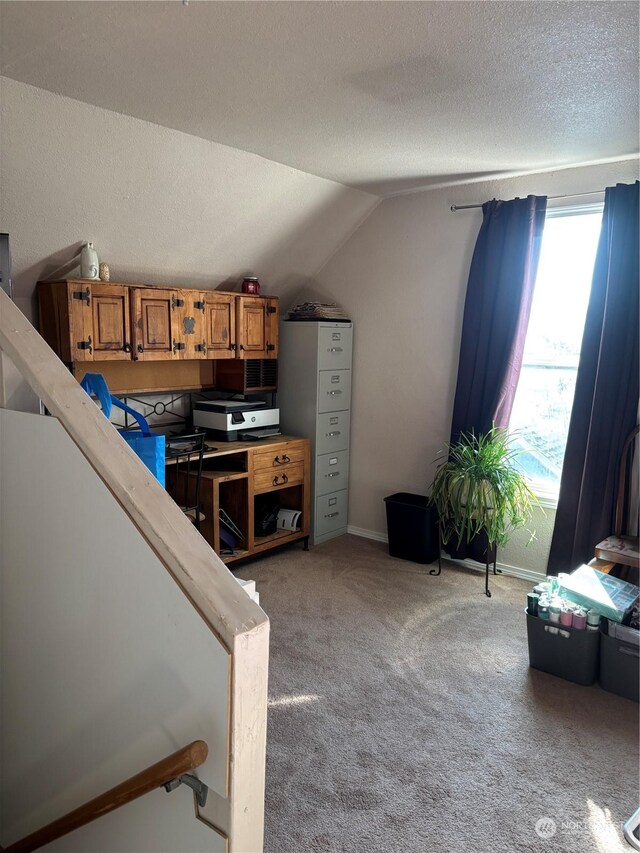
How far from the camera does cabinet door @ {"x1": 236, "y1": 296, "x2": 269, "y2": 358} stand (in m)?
4.06

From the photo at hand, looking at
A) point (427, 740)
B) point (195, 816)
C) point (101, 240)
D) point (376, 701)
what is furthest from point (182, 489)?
point (195, 816)

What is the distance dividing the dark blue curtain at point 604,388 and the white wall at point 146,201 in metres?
1.67

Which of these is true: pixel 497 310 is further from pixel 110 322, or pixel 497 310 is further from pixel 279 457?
pixel 110 322

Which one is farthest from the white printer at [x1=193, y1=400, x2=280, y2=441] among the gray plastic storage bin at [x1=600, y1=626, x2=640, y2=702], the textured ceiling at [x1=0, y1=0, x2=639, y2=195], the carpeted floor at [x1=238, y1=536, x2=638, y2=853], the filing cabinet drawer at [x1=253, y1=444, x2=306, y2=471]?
the gray plastic storage bin at [x1=600, y1=626, x2=640, y2=702]

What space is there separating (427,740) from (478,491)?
1.50 metres

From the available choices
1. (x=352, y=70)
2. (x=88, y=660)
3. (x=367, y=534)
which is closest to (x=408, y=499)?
(x=367, y=534)

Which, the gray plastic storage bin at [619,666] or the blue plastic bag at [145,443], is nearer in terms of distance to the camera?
the blue plastic bag at [145,443]

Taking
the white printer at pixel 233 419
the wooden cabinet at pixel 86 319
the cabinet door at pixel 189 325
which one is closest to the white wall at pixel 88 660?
the wooden cabinet at pixel 86 319

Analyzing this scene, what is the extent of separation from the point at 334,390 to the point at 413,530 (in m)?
1.14

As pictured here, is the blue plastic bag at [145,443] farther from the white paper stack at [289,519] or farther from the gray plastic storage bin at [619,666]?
the white paper stack at [289,519]

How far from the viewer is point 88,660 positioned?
131 cm

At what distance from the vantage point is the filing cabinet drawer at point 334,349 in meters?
4.25

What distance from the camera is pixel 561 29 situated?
6.01 ft

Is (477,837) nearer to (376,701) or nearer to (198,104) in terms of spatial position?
(376,701)
